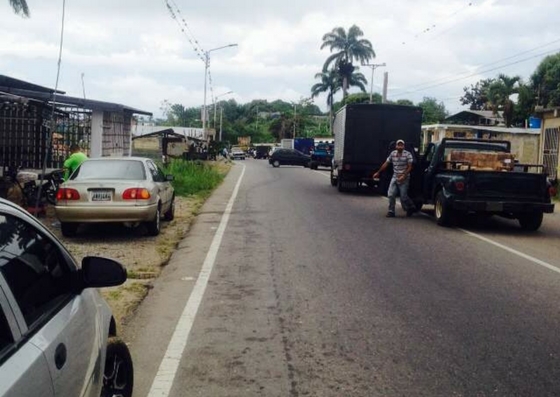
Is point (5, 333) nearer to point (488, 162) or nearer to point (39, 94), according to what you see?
point (488, 162)

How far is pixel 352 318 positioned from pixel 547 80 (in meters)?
46.9

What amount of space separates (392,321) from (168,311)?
223cm

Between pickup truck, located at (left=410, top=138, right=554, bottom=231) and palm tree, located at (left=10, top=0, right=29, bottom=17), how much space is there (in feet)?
34.6

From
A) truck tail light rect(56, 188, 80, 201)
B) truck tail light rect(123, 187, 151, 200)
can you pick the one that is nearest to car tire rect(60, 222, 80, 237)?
truck tail light rect(56, 188, 80, 201)

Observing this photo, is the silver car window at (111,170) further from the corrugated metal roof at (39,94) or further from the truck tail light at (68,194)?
the corrugated metal roof at (39,94)

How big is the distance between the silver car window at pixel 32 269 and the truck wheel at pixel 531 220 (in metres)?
11.9

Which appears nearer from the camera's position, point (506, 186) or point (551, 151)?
point (506, 186)

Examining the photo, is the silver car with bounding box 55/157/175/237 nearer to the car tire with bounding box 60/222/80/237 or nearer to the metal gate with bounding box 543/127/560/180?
the car tire with bounding box 60/222/80/237

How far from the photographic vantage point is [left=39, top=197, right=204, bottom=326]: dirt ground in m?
7.73

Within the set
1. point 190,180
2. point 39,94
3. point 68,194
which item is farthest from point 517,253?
point 190,180

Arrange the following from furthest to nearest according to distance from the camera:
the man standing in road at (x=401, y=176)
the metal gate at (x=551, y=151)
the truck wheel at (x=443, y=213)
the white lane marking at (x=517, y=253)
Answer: the metal gate at (x=551, y=151) < the man standing in road at (x=401, y=176) < the truck wheel at (x=443, y=213) < the white lane marking at (x=517, y=253)

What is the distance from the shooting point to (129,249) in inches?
430

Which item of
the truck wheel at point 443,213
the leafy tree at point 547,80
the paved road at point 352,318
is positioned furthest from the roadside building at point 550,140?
the leafy tree at point 547,80

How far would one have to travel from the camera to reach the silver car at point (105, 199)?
1138 cm
